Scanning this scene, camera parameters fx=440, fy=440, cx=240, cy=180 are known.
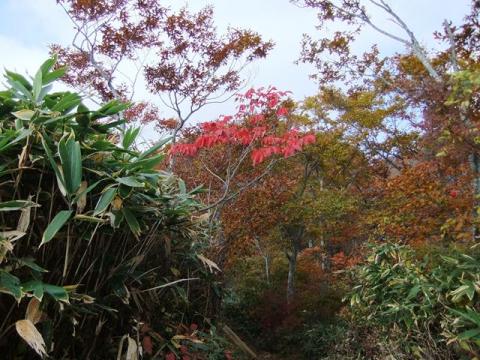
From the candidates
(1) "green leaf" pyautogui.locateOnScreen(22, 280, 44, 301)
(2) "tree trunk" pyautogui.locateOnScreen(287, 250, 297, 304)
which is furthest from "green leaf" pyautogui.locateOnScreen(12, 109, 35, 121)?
(2) "tree trunk" pyautogui.locateOnScreen(287, 250, 297, 304)

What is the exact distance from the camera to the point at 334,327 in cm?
813

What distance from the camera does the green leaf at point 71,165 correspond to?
64.9 inches

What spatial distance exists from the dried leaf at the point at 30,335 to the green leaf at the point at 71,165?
0.48m

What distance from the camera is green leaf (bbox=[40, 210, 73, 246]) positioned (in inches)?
59.9

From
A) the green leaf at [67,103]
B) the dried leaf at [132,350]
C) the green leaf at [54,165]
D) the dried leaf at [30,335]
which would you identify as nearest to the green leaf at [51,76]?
the green leaf at [67,103]

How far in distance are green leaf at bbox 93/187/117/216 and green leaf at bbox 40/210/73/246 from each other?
0.32ft

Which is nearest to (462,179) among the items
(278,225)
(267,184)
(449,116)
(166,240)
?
(449,116)

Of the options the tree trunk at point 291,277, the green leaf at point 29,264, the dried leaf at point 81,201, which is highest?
the dried leaf at point 81,201

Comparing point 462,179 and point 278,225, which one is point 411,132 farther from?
point 462,179

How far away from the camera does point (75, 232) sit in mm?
1742

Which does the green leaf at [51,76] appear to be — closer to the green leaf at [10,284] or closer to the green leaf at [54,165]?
the green leaf at [54,165]

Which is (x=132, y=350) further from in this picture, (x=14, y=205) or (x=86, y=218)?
(x=14, y=205)

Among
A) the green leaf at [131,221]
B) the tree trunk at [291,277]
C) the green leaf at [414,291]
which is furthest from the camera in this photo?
the tree trunk at [291,277]

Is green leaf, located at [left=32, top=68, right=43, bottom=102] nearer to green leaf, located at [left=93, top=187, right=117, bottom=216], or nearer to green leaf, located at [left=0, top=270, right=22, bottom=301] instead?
green leaf, located at [left=93, top=187, right=117, bottom=216]
